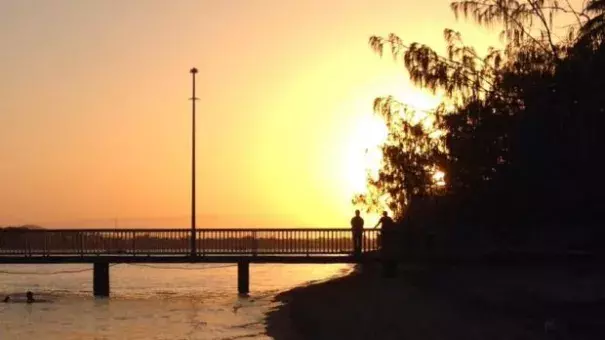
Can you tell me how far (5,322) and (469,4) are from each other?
62.1ft

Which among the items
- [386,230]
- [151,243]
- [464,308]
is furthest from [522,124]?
[151,243]

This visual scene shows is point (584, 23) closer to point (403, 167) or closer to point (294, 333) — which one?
point (403, 167)

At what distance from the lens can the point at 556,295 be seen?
69.7ft

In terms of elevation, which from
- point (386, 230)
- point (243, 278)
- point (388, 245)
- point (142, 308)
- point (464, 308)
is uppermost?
A: point (386, 230)

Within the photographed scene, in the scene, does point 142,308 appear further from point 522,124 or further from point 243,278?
point 522,124

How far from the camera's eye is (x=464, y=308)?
22.3 meters

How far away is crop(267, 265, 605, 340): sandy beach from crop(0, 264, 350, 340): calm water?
179cm

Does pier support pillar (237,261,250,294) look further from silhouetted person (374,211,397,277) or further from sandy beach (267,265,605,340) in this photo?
sandy beach (267,265,605,340)

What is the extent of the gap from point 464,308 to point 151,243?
19.4 meters

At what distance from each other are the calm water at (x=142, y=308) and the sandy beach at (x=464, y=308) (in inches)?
70.5

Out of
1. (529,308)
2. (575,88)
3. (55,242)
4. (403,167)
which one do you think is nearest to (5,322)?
(55,242)

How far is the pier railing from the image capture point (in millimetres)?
37531

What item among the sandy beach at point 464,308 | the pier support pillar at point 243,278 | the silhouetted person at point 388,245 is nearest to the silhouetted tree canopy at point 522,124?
the sandy beach at point 464,308

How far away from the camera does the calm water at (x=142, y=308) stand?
2600 centimetres
